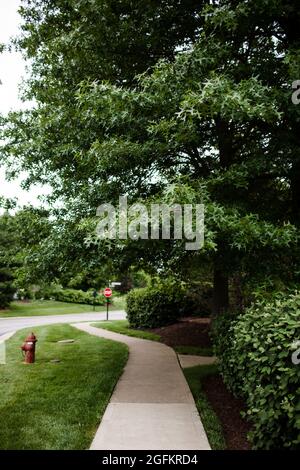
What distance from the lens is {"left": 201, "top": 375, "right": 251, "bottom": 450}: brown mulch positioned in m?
4.80

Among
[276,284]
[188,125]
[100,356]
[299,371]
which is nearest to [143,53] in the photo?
[188,125]

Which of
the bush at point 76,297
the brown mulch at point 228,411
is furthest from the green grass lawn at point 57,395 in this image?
the bush at point 76,297

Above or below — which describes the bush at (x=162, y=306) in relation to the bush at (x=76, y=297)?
above

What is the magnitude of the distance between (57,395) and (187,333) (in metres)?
7.56

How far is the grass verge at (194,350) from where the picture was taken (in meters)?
10.6

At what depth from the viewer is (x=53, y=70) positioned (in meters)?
7.68

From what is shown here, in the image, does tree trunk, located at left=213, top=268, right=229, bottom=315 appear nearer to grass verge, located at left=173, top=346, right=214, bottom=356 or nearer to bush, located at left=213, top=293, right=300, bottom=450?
grass verge, located at left=173, top=346, right=214, bottom=356

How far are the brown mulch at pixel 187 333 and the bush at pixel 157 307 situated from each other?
472mm

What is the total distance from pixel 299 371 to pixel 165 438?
1.93 metres

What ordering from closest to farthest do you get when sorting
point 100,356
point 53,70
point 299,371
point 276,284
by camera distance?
1. point 299,371
2. point 276,284
3. point 53,70
4. point 100,356

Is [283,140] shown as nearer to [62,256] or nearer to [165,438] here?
[62,256]

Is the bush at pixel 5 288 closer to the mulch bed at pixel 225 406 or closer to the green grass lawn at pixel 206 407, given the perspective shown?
the mulch bed at pixel 225 406

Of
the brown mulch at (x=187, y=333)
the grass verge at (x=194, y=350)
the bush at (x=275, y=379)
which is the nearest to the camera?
the bush at (x=275, y=379)

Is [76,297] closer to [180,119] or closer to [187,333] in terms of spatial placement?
[187,333]
